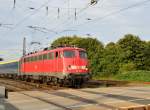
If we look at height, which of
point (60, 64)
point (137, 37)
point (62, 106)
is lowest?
point (62, 106)

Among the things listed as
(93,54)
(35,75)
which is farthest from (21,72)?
(93,54)

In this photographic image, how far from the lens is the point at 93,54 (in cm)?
6106

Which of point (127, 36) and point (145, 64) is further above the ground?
point (127, 36)

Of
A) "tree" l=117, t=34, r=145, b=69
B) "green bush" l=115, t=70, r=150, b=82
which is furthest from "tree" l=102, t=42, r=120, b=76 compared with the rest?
"green bush" l=115, t=70, r=150, b=82

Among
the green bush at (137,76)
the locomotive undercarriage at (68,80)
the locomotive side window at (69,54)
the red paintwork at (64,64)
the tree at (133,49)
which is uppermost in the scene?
the tree at (133,49)

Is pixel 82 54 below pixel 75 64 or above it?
above

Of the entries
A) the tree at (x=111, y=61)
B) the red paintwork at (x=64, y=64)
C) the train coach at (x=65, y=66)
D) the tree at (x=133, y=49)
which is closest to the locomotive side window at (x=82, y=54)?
the train coach at (x=65, y=66)

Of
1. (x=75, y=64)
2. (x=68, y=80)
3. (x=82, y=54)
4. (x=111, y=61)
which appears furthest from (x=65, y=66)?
(x=111, y=61)

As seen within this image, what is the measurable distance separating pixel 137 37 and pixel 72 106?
64.5m

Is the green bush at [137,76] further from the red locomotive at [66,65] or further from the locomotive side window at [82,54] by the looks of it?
the red locomotive at [66,65]

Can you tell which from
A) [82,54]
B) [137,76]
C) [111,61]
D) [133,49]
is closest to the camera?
[82,54]

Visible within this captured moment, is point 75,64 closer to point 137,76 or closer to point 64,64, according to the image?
point 64,64

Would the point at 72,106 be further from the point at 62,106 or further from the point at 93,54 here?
the point at 93,54

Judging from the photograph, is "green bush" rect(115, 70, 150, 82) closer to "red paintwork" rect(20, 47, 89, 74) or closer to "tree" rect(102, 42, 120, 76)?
"tree" rect(102, 42, 120, 76)
